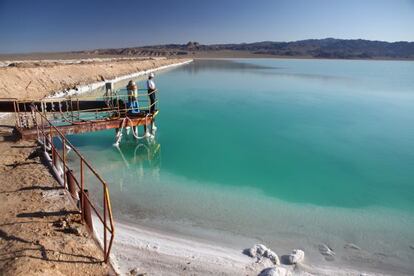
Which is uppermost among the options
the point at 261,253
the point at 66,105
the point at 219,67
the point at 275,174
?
the point at 66,105

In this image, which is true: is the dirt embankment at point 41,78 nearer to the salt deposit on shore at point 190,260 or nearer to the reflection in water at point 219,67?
the salt deposit on shore at point 190,260

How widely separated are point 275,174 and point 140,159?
474cm

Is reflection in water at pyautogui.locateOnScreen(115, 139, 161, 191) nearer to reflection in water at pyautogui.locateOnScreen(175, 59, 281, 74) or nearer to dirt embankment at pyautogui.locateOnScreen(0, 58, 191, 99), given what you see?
dirt embankment at pyautogui.locateOnScreen(0, 58, 191, 99)

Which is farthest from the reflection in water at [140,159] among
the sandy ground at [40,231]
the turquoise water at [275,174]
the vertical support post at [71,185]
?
the sandy ground at [40,231]

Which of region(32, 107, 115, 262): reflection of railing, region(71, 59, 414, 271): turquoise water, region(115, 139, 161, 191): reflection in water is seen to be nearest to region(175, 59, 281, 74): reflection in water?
region(71, 59, 414, 271): turquoise water

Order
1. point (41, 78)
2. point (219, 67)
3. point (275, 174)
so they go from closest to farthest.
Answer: point (275, 174) < point (41, 78) < point (219, 67)

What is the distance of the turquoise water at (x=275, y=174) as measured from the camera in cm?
794

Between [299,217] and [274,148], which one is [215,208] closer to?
[299,217]

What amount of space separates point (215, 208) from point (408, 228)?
4.43 metres

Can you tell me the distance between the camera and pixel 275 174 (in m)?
11.4

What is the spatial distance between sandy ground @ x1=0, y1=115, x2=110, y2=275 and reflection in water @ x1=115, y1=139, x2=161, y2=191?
2861 millimetres

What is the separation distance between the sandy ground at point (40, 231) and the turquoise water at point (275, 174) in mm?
1894

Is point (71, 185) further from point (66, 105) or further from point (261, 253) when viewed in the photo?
point (66, 105)

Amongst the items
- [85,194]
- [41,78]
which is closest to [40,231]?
[85,194]
